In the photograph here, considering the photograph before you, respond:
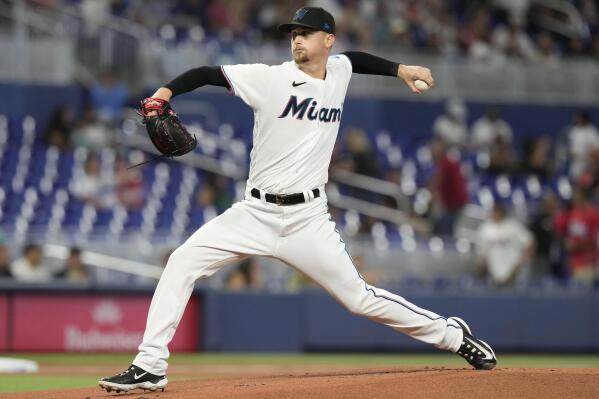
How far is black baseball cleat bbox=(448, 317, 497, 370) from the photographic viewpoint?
7.12m

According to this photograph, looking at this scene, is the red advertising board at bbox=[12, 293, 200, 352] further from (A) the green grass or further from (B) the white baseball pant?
(B) the white baseball pant

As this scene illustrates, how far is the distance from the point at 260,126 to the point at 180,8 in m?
12.9

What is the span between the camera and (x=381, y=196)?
54.5 feet

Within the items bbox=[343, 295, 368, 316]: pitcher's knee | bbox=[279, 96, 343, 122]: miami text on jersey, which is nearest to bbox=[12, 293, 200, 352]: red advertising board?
bbox=[343, 295, 368, 316]: pitcher's knee

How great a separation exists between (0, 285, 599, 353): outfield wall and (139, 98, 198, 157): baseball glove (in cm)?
652

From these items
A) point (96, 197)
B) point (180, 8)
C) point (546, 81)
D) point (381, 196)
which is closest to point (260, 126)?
point (96, 197)

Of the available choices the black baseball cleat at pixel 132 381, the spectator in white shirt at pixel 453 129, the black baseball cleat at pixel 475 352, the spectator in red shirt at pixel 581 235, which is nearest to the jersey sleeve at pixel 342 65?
the black baseball cleat at pixel 475 352

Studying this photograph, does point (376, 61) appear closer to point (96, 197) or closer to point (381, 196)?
point (96, 197)

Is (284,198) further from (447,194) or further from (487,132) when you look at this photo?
(487,132)

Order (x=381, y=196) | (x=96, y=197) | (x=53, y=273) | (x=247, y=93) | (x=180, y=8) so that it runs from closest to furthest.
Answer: (x=247, y=93) → (x=53, y=273) → (x=96, y=197) → (x=381, y=196) → (x=180, y=8)

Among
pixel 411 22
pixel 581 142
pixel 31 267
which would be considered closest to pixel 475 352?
pixel 31 267

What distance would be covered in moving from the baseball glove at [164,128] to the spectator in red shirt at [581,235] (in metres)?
8.61

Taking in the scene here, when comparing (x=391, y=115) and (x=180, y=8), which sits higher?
(x=180, y=8)

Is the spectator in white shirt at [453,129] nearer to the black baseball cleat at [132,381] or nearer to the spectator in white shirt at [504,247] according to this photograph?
the spectator in white shirt at [504,247]
